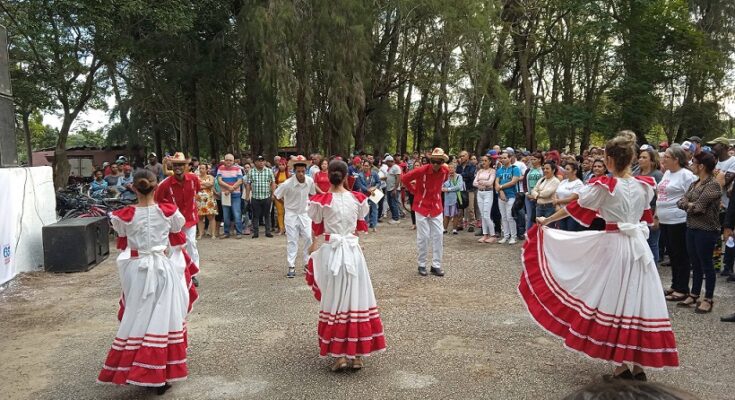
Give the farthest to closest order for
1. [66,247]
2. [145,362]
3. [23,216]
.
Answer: [66,247]
[23,216]
[145,362]

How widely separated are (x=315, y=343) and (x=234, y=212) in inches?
306

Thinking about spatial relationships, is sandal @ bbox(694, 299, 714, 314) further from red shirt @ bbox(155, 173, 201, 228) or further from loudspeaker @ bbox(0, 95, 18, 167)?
loudspeaker @ bbox(0, 95, 18, 167)

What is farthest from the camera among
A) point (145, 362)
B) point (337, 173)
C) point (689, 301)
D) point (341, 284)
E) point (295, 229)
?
point (295, 229)

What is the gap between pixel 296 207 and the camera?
838 centimetres

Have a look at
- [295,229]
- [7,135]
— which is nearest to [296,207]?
[295,229]

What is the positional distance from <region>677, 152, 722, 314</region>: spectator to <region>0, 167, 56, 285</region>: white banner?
901 centimetres

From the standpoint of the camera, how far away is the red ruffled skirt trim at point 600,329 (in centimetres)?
389

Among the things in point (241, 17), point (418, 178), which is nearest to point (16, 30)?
point (241, 17)

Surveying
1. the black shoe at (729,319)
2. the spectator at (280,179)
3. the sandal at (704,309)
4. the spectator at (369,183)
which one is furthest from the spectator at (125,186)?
the black shoe at (729,319)

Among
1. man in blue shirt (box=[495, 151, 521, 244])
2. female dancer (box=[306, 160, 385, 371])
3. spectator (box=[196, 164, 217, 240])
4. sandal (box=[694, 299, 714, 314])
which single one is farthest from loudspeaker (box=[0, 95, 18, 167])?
sandal (box=[694, 299, 714, 314])

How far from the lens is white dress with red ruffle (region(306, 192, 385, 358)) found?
434 centimetres

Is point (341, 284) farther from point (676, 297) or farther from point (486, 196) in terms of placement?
point (486, 196)

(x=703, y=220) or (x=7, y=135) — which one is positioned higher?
(x=7, y=135)

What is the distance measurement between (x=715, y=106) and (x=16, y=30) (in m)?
32.6
